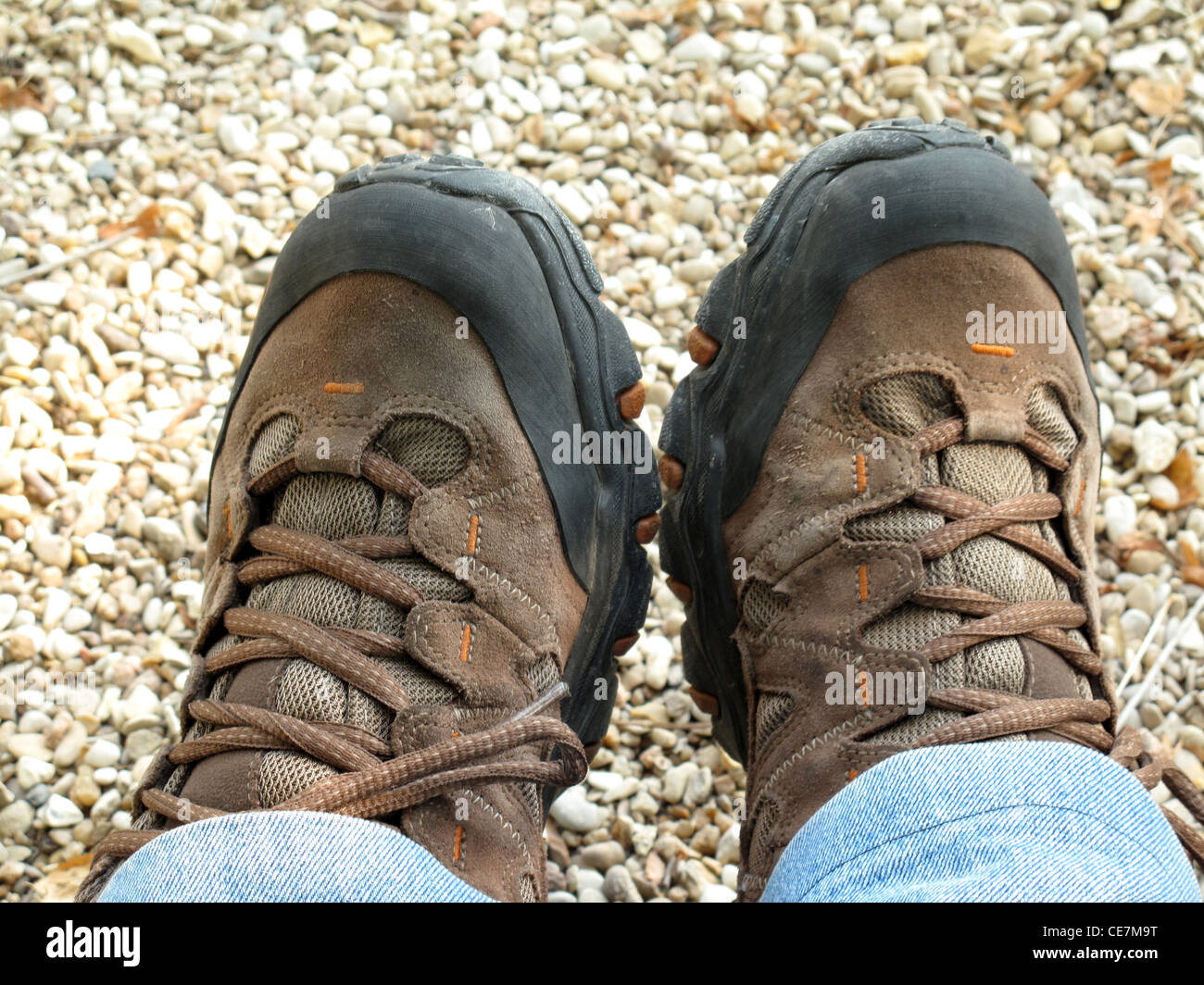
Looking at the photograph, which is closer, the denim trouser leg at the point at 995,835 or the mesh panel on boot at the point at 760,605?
the denim trouser leg at the point at 995,835

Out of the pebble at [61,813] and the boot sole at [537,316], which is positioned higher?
the boot sole at [537,316]

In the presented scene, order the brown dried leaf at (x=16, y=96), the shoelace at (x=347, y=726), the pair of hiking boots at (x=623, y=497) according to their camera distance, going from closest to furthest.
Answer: the shoelace at (x=347, y=726) → the pair of hiking boots at (x=623, y=497) → the brown dried leaf at (x=16, y=96)

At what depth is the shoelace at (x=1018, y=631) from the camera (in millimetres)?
1186

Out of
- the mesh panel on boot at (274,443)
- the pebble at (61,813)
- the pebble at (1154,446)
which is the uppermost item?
the mesh panel on boot at (274,443)

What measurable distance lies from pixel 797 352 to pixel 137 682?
105 cm

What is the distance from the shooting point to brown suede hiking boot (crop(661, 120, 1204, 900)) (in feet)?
4.17

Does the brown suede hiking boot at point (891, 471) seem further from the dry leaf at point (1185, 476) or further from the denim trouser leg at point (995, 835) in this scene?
the dry leaf at point (1185, 476)

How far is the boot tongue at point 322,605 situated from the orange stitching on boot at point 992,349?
2.05ft

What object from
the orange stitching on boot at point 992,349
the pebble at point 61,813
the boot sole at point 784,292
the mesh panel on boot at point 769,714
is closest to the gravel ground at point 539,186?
the pebble at point 61,813

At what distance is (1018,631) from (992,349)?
0.35m

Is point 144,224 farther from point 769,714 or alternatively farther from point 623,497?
point 769,714

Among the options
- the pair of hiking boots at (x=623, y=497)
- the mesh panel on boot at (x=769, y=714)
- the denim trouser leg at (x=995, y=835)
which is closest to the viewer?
the denim trouser leg at (x=995, y=835)

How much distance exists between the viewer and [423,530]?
52.2 inches

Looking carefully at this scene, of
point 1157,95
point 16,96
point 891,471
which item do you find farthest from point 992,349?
point 16,96
